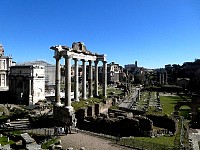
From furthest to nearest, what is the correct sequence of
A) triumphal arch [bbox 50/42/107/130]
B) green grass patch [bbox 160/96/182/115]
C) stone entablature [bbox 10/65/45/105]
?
stone entablature [bbox 10/65/45/105], green grass patch [bbox 160/96/182/115], triumphal arch [bbox 50/42/107/130]

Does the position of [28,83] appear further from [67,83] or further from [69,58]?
[67,83]

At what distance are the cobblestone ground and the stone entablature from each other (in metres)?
36.1

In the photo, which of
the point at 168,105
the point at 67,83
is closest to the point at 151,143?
the point at 67,83

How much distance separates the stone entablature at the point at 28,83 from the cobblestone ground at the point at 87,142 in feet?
119

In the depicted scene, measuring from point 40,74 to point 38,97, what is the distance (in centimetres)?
542

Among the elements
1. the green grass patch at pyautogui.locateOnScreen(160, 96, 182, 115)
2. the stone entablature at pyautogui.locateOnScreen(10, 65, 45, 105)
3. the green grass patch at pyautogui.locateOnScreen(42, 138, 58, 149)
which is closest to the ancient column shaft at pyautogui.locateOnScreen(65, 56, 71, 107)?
the green grass patch at pyautogui.locateOnScreen(42, 138, 58, 149)

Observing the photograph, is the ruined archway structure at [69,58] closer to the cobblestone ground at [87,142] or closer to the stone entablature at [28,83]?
the cobblestone ground at [87,142]

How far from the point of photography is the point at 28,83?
6138cm

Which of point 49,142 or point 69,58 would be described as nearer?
point 49,142

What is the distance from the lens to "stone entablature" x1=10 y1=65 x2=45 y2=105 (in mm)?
60969

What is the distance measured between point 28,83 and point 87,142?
3999cm

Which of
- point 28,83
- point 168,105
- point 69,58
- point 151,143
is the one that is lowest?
point 151,143

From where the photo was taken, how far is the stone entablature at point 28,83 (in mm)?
60969

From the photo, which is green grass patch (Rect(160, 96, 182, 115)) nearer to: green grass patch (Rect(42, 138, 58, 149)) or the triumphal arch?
the triumphal arch
